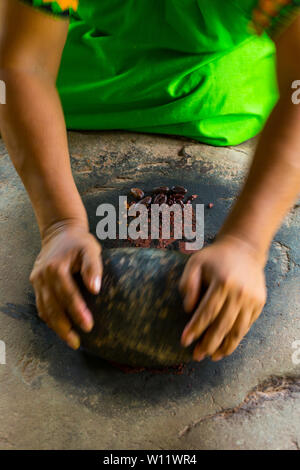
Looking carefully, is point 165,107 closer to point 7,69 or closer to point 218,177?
point 218,177

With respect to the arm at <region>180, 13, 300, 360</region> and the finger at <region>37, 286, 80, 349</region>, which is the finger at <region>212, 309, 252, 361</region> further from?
the finger at <region>37, 286, 80, 349</region>

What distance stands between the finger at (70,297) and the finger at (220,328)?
344mm

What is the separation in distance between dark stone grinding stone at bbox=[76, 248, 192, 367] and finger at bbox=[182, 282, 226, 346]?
7 centimetres

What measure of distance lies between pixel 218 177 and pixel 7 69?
1.14 metres

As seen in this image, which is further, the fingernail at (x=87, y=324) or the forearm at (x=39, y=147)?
the forearm at (x=39, y=147)

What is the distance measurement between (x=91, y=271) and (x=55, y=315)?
0.18 m

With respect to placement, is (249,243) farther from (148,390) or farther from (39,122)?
(39,122)

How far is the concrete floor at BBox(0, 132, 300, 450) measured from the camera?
1520 mm

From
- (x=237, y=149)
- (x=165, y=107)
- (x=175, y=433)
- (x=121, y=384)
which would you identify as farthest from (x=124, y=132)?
(x=175, y=433)

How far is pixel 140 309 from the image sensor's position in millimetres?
1434

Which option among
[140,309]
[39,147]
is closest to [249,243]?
[140,309]

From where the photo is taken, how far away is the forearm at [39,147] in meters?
1.62

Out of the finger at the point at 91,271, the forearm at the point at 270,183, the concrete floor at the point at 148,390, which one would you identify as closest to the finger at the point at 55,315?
the finger at the point at 91,271

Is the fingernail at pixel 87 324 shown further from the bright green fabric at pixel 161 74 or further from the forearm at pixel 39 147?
the bright green fabric at pixel 161 74
